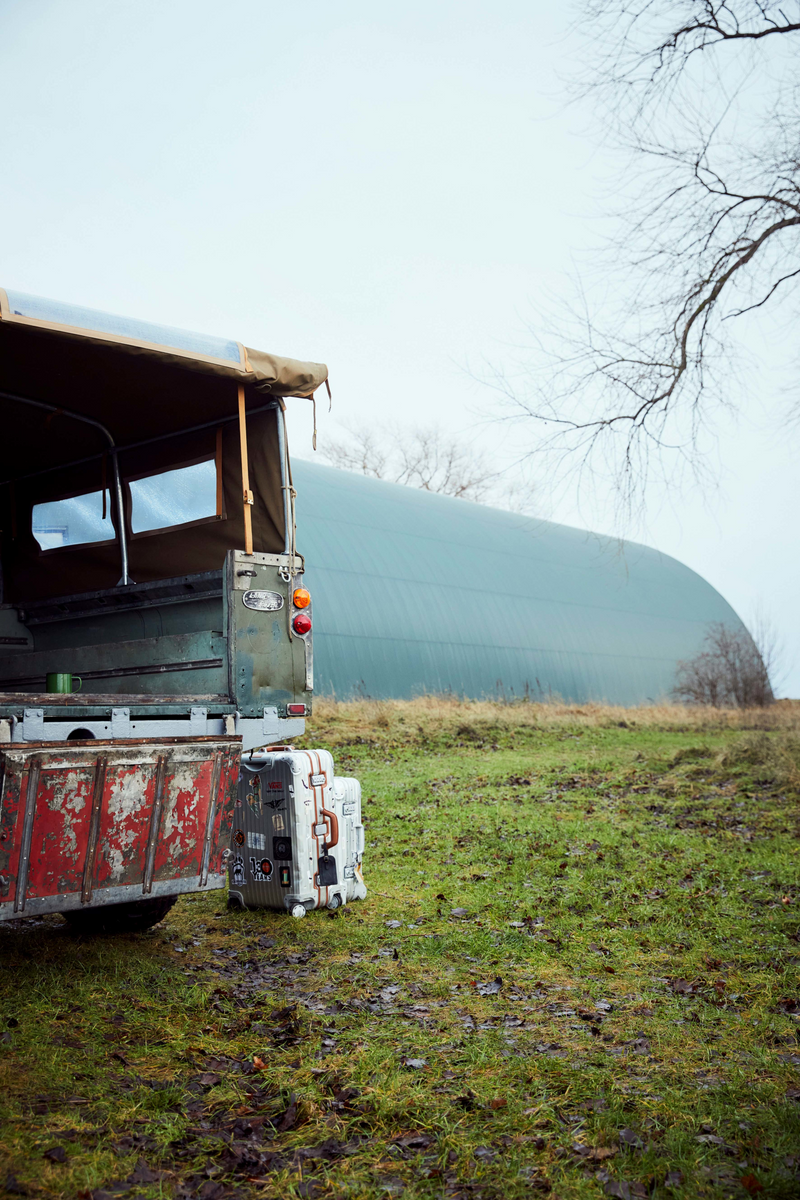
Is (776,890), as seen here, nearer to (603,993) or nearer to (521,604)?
(603,993)

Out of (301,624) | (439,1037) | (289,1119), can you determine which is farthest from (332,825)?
(289,1119)

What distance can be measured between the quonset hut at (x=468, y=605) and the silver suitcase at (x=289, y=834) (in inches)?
535

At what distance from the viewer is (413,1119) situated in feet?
11.5

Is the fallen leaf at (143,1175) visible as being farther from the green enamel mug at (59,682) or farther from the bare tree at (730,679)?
the bare tree at (730,679)

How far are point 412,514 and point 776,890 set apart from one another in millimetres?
21361

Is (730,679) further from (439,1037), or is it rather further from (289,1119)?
(289,1119)

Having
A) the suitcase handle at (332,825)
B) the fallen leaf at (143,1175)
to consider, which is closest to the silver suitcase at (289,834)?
the suitcase handle at (332,825)

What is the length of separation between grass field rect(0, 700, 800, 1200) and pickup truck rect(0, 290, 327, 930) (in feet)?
2.11

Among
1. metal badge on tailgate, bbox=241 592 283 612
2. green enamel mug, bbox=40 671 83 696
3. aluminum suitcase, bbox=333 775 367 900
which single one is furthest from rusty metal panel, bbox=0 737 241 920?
green enamel mug, bbox=40 671 83 696

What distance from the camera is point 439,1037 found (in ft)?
14.5

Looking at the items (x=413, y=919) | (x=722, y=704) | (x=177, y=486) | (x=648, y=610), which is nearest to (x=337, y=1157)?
(x=413, y=919)

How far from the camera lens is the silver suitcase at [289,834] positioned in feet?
21.3

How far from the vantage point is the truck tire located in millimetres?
5977

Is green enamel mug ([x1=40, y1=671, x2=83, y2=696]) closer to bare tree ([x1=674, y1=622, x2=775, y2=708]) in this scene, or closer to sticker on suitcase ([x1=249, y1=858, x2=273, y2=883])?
sticker on suitcase ([x1=249, y1=858, x2=273, y2=883])
